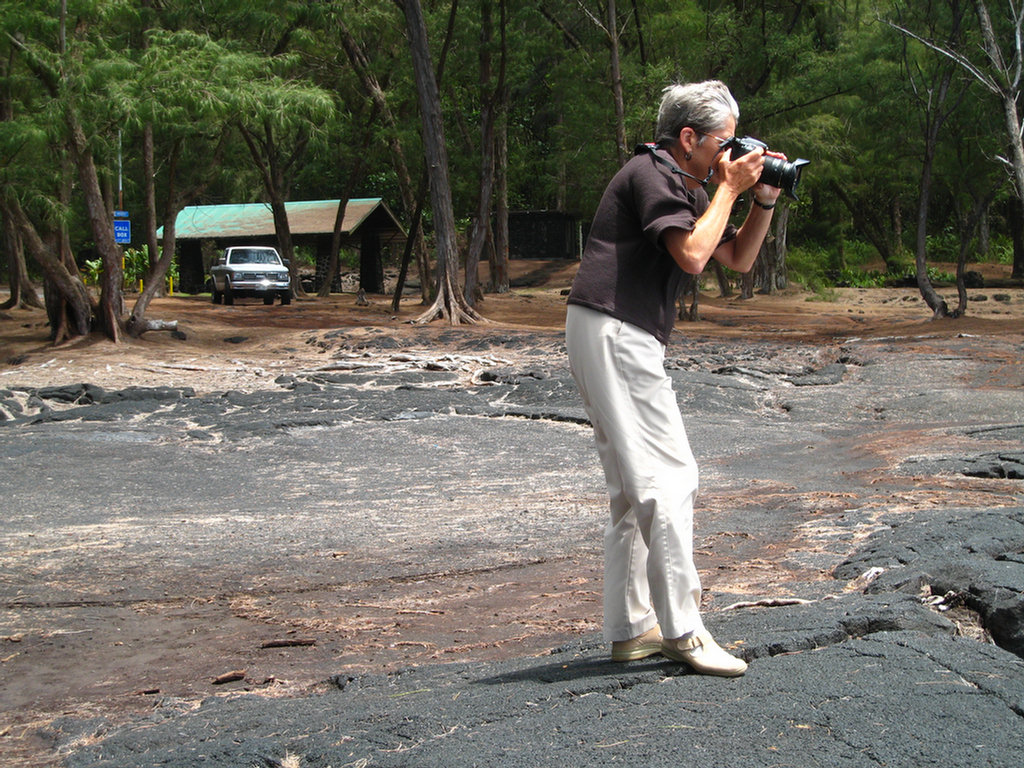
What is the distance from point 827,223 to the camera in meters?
43.0

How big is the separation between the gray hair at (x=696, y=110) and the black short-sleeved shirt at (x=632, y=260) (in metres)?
0.10

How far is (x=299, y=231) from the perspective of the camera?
3744 centimetres

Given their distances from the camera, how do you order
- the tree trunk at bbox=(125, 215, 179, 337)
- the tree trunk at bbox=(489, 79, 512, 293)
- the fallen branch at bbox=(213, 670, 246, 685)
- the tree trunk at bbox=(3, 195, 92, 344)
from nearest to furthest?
1. the fallen branch at bbox=(213, 670, 246, 685)
2. the tree trunk at bbox=(3, 195, 92, 344)
3. the tree trunk at bbox=(125, 215, 179, 337)
4. the tree trunk at bbox=(489, 79, 512, 293)

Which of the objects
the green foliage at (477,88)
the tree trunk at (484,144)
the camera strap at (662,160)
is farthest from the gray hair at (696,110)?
the tree trunk at (484,144)

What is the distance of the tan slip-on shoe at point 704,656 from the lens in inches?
124

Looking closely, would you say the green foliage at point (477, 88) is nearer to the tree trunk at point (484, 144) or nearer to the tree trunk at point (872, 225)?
the tree trunk at point (872, 225)

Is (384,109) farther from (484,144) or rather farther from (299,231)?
(299,231)

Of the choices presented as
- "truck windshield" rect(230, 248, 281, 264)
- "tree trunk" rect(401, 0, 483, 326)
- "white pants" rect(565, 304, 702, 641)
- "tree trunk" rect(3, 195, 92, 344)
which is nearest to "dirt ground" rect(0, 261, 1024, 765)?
"tree trunk" rect(3, 195, 92, 344)

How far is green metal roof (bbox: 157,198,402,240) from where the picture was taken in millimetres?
37469

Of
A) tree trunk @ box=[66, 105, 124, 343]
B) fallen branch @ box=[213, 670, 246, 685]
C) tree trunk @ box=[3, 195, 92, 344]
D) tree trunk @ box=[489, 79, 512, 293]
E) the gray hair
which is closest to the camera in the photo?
the gray hair

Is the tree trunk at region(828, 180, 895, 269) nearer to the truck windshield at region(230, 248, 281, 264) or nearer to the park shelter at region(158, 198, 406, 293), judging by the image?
the park shelter at region(158, 198, 406, 293)

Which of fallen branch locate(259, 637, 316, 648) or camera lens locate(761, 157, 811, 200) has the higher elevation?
camera lens locate(761, 157, 811, 200)

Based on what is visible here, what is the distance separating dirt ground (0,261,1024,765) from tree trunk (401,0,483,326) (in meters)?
0.65

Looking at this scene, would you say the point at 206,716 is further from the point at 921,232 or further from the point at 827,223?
the point at 827,223
